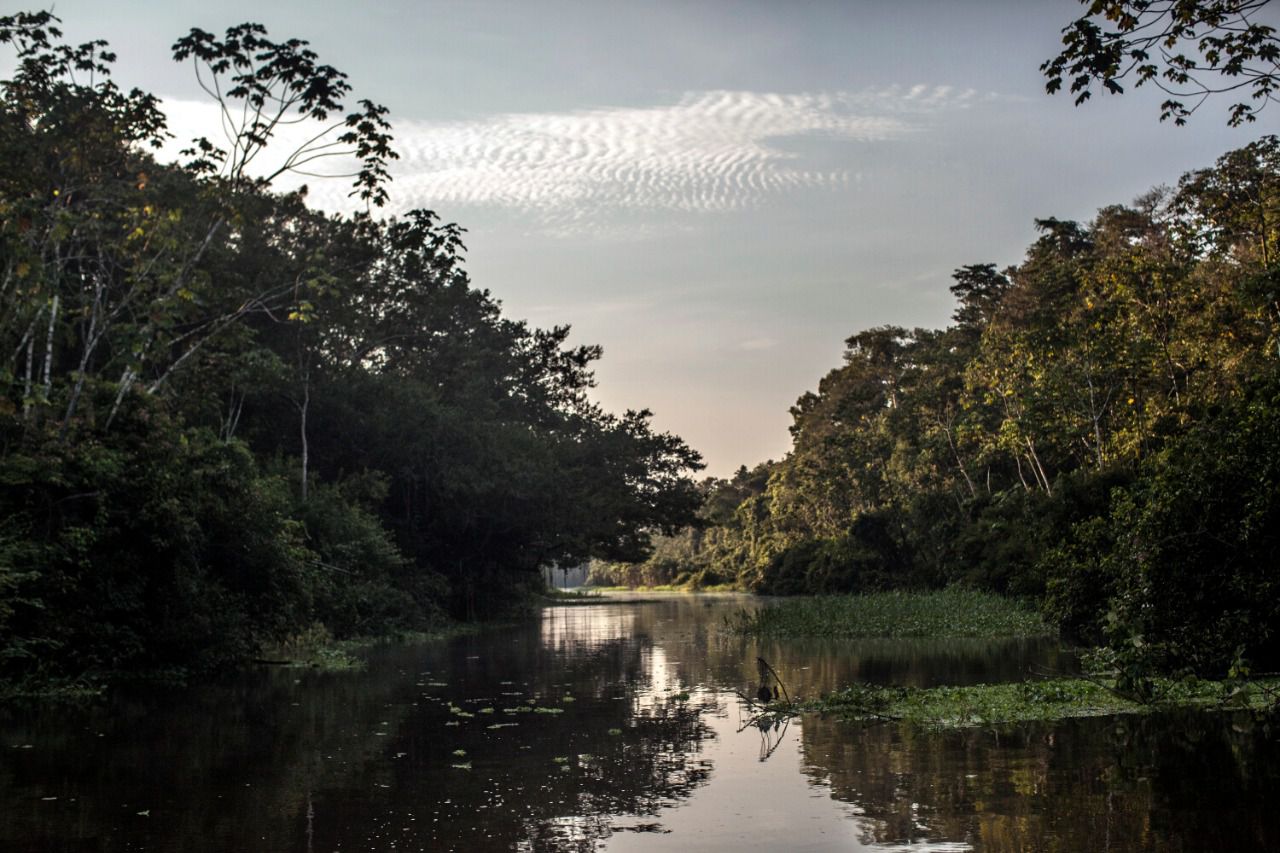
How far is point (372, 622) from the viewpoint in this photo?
1324 inches

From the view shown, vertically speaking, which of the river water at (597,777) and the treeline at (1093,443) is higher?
the treeline at (1093,443)

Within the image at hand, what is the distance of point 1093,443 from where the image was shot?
42156 mm

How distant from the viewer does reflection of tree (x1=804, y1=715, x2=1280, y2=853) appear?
8258 millimetres

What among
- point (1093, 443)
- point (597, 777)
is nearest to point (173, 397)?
point (597, 777)

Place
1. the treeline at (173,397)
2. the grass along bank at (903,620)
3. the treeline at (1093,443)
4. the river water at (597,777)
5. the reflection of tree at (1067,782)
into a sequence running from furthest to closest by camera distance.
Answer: the grass along bank at (903,620), the treeline at (173,397), the treeline at (1093,443), the river water at (597,777), the reflection of tree at (1067,782)

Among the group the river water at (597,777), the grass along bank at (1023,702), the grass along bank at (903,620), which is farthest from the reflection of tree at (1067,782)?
the grass along bank at (903,620)

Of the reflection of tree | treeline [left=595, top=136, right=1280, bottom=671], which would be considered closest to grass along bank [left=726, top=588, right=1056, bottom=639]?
treeline [left=595, top=136, right=1280, bottom=671]

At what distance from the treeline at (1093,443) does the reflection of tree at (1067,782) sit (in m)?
1.05

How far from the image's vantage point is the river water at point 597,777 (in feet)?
28.3

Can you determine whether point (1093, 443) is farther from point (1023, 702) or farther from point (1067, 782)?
point (1067, 782)

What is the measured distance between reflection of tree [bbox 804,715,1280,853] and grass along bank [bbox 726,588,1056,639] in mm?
17045

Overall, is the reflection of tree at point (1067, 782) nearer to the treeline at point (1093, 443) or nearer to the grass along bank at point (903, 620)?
the treeline at point (1093, 443)

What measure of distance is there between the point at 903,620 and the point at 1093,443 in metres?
14.1

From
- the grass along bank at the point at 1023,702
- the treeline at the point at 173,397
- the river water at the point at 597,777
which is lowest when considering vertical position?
the river water at the point at 597,777
